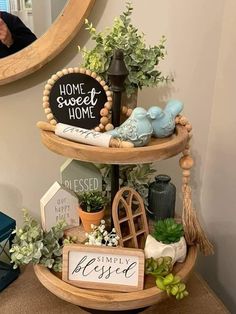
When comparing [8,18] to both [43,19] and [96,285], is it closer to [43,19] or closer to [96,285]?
[43,19]

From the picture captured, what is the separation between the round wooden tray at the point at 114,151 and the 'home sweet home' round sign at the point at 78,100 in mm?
59

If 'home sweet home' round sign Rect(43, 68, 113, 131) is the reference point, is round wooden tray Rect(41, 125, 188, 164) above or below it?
below

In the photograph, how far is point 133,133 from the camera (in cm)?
68

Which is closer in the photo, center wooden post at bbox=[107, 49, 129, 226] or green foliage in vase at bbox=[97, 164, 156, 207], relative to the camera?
center wooden post at bbox=[107, 49, 129, 226]

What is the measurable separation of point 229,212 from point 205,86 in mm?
381

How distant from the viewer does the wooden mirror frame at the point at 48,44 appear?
838 millimetres

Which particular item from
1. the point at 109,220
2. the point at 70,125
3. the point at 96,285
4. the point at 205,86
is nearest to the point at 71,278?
the point at 96,285

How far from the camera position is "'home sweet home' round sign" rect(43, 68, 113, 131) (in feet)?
2.38

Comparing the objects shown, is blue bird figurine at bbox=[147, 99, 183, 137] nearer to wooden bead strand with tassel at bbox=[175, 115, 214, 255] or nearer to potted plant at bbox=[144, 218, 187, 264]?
wooden bead strand with tassel at bbox=[175, 115, 214, 255]

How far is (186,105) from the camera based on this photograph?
1.08 meters

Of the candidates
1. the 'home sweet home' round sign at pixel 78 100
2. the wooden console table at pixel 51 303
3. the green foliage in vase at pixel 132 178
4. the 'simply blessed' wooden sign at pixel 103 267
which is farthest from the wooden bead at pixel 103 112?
the wooden console table at pixel 51 303

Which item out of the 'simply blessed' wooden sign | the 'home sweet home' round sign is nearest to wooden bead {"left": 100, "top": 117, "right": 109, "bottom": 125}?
the 'home sweet home' round sign

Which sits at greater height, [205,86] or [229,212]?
[205,86]

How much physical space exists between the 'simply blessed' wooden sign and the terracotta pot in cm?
10
